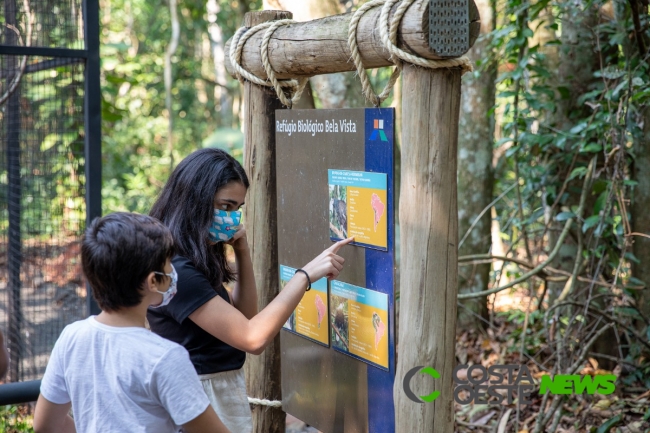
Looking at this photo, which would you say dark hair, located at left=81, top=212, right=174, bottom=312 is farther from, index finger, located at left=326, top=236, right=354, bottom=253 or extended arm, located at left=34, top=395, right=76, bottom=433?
index finger, located at left=326, top=236, right=354, bottom=253

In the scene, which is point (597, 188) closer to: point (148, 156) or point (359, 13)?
point (359, 13)

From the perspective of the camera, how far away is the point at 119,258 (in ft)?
5.51

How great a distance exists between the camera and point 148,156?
13039 millimetres

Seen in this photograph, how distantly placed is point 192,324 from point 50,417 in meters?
0.52

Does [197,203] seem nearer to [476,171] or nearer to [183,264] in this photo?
[183,264]

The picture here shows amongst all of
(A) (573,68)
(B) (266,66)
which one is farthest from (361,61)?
(A) (573,68)

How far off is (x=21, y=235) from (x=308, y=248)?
1953 millimetres

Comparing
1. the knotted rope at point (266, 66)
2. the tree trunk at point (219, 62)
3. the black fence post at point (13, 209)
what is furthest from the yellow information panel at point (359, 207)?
the tree trunk at point (219, 62)

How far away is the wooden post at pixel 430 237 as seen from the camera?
2.09 meters

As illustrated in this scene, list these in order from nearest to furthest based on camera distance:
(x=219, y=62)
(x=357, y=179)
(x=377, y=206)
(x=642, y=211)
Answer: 1. (x=377, y=206)
2. (x=357, y=179)
3. (x=642, y=211)
4. (x=219, y=62)

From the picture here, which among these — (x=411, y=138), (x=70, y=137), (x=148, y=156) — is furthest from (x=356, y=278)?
(x=148, y=156)

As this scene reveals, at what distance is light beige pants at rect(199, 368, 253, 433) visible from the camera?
2289 mm

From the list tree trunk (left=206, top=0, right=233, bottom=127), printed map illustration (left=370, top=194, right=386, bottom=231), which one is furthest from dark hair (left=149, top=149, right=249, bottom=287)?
tree trunk (left=206, top=0, right=233, bottom=127)

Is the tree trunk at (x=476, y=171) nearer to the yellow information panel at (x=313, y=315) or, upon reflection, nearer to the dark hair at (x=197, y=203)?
the yellow information panel at (x=313, y=315)
